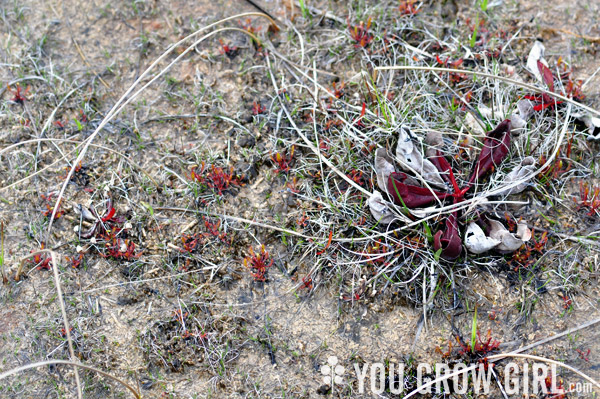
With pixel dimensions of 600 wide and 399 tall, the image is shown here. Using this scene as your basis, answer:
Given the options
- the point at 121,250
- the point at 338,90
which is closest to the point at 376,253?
the point at 338,90

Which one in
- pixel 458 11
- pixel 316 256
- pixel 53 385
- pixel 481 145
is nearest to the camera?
pixel 53 385

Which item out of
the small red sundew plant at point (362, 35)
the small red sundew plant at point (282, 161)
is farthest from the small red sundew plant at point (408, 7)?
the small red sundew plant at point (282, 161)

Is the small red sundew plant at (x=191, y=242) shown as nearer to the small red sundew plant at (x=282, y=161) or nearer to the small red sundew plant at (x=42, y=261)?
the small red sundew plant at (x=282, y=161)

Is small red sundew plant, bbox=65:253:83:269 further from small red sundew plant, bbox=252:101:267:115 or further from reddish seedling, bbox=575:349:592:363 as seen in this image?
reddish seedling, bbox=575:349:592:363

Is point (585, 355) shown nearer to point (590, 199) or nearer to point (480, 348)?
point (480, 348)

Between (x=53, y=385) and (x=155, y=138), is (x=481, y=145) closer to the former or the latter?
(x=155, y=138)

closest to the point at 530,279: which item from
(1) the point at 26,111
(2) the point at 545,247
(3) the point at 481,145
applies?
(2) the point at 545,247

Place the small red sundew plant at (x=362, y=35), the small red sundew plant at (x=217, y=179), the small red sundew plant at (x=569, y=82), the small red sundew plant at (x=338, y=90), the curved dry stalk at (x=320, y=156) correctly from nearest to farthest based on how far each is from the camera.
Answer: the curved dry stalk at (x=320, y=156) → the small red sundew plant at (x=217, y=179) → the small red sundew plant at (x=569, y=82) → the small red sundew plant at (x=338, y=90) → the small red sundew plant at (x=362, y=35)
